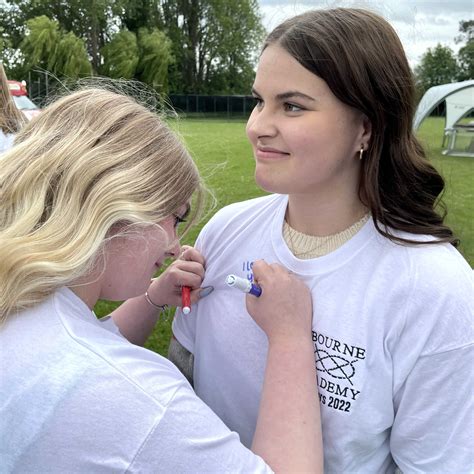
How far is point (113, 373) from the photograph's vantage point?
95 cm

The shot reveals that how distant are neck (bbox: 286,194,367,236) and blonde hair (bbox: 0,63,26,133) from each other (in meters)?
2.18

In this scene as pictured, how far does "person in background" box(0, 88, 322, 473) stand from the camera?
0.93m

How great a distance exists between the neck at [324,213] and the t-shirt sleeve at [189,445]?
653mm

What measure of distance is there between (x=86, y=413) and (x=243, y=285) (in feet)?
1.80

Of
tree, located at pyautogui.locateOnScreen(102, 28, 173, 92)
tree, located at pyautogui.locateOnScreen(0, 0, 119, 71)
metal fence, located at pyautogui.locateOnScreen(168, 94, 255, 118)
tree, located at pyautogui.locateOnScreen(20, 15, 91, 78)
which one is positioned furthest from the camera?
metal fence, located at pyautogui.locateOnScreen(168, 94, 255, 118)

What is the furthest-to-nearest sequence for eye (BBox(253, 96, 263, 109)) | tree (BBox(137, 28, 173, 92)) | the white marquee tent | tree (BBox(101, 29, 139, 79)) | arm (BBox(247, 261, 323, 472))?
tree (BBox(137, 28, 173, 92))
tree (BBox(101, 29, 139, 79))
the white marquee tent
eye (BBox(253, 96, 263, 109))
arm (BBox(247, 261, 323, 472))

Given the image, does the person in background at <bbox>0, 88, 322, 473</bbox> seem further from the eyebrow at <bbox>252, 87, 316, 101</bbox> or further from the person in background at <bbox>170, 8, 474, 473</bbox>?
the eyebrow at <bbox>252, 87, 316, 101</bbox>

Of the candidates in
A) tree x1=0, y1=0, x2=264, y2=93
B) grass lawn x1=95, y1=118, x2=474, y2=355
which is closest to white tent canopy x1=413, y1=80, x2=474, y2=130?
grass lawn x1=95, y1=118, x2=474, y2=355

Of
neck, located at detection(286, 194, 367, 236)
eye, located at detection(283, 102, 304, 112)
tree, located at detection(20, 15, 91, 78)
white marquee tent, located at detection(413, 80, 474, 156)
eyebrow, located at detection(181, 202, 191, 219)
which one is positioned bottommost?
Result: white marquee tent, located at detection(413, 80, 474, 156)

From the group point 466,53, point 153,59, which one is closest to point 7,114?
point 466,53

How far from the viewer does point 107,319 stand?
1.32 meters

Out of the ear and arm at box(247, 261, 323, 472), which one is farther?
the ear

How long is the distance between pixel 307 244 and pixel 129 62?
35518 mm

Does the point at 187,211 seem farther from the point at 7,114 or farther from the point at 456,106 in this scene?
the point at 456,106
